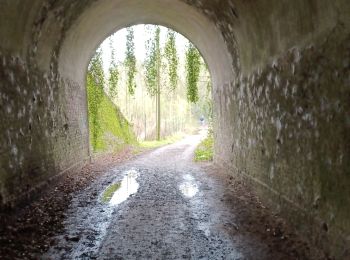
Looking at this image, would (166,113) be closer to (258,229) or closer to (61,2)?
(61,2)

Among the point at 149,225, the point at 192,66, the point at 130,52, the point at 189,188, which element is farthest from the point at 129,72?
the point at 149,225

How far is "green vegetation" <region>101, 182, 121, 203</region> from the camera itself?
8.13 m

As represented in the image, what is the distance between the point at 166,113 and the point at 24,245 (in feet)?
129

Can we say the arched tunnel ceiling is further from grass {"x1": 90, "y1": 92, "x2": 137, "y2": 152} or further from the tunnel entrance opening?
grass {"x1": 90, "y1": 92, "x2": 137, "y2": 152}

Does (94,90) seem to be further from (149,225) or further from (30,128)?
(149,225)

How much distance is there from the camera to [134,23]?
1460 cm

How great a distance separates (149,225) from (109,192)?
9.53ft

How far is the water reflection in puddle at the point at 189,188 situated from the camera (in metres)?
8.69

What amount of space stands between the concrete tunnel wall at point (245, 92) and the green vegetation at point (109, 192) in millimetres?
1312

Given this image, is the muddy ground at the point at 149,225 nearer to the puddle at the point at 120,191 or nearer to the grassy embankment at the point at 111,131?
the puddle at the point at 120,191

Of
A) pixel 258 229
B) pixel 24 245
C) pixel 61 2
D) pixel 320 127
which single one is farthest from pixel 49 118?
pixel 320 127

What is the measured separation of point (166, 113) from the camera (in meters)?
44.5

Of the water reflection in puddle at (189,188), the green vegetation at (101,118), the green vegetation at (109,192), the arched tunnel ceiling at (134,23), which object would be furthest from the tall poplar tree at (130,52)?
the green vegetation at (109,192)

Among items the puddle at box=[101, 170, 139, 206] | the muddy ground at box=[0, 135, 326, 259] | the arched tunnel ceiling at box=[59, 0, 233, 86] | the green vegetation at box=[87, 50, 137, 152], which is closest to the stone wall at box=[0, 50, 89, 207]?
the muddy ground at box=[0, 135, 326, 259]
